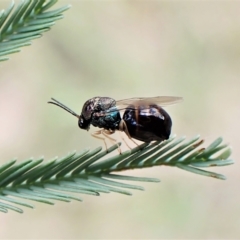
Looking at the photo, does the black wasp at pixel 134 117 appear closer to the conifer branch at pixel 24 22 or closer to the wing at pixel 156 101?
the wing at pixel 156 101

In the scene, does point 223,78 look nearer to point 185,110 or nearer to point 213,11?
point 185,110

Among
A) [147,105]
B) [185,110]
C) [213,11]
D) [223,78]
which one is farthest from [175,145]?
[213,11]

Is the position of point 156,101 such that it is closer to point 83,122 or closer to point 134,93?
point 83,122

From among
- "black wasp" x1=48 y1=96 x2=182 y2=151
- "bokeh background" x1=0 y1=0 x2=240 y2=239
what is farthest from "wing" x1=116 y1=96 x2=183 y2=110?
"bokeh background" x1=0 y1=0 x2=240 y2=239

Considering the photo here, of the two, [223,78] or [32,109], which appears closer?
[32,109]

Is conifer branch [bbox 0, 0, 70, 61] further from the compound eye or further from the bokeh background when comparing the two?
the bokeh background

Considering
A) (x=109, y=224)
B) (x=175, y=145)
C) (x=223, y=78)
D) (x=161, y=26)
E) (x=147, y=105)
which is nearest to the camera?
(x=175, y=145)
